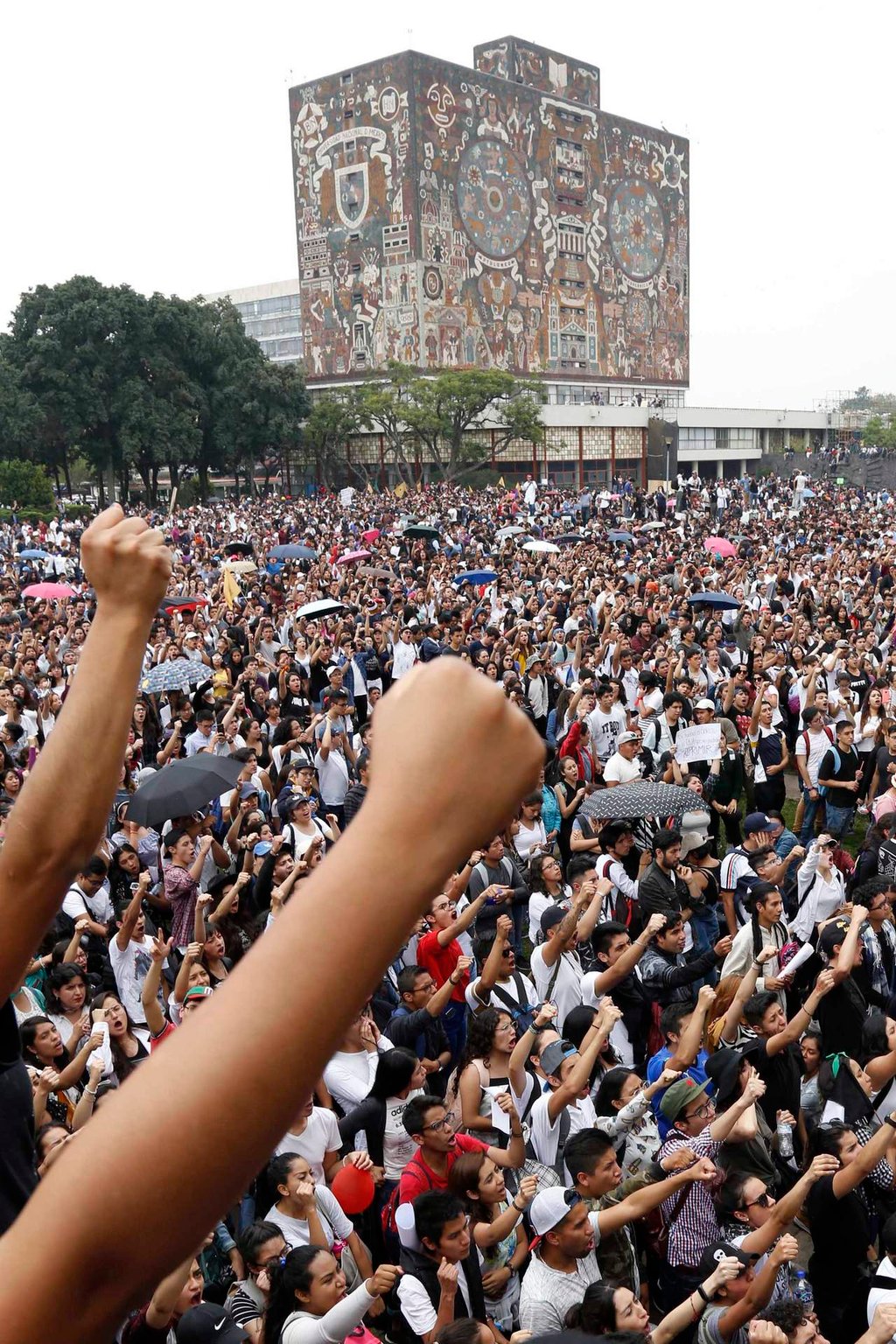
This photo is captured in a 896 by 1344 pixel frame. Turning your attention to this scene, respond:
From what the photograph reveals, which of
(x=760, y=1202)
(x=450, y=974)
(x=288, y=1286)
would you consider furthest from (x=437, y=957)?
(x=288, y=1286)

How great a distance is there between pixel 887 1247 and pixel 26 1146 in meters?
3.33

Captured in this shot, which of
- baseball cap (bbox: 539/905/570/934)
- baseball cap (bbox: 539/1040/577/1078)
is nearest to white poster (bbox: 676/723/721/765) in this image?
baseball cap (bbox: 539/905/570/934)

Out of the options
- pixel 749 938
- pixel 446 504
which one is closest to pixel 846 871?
pixel 749 938

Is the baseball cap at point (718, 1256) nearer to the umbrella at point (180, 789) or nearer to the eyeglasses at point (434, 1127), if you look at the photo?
the eyeglasses at point (434, 1127)

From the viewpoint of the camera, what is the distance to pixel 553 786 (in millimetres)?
8375

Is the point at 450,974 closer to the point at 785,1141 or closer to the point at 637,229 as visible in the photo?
the point at 785,1141

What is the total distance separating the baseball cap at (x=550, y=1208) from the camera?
3465 millimetres

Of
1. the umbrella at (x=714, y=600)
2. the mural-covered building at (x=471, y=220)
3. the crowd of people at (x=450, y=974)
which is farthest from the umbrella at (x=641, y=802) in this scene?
the mural-covered building at (x=471, y=220)

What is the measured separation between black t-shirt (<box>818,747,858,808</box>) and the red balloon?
5627 millimetres

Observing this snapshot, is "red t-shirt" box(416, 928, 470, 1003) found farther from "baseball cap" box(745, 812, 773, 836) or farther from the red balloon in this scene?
"baseball cap" box(745, 812, 773, 836)

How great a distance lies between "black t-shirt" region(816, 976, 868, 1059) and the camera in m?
5.22

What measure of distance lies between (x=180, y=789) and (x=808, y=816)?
5.04 meters

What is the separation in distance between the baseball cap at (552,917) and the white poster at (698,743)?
111 inches

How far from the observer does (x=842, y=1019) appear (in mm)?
5238
